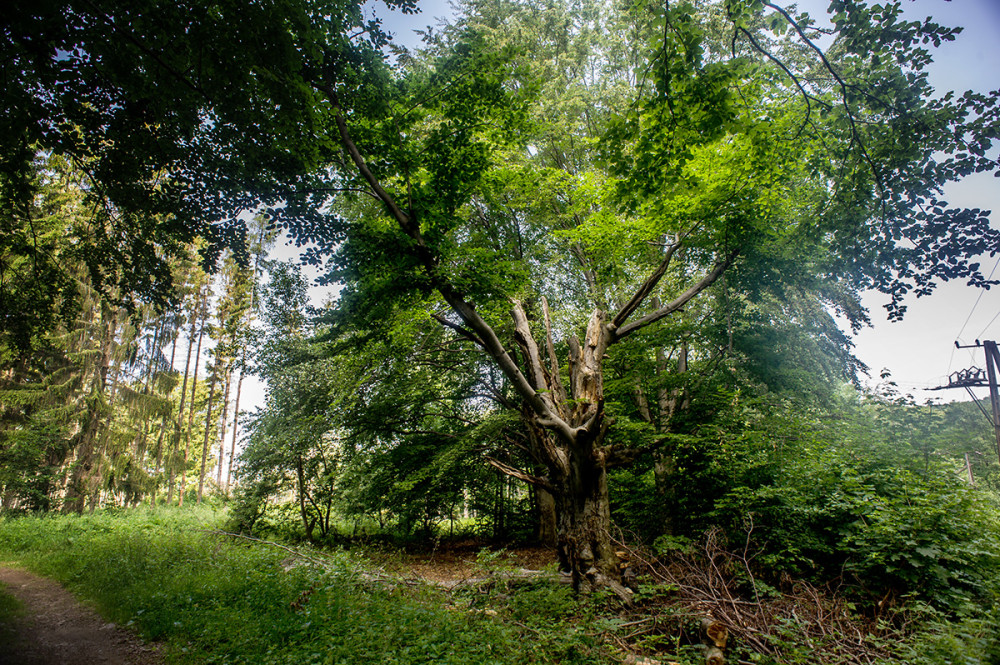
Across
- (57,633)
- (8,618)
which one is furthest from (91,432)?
(57,633)

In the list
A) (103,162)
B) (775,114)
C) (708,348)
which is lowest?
(708,348)

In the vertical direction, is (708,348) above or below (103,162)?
below

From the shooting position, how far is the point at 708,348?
907 cm

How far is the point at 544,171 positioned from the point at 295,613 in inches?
325

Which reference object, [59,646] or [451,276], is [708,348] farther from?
[59,646]

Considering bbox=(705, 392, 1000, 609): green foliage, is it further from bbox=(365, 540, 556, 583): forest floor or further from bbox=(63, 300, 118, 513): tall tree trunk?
bbox=(63, 300, 118, 513): tall tree trunk

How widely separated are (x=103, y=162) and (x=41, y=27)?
1797mm

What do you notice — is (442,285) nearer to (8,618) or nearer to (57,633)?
(57,633)

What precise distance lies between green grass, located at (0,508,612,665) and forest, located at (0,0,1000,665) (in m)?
0.05

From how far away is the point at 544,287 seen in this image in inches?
445

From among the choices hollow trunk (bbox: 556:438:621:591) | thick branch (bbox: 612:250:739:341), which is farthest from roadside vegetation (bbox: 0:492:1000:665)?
thick branch (bbox: 612:250:739:341)

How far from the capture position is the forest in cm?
344

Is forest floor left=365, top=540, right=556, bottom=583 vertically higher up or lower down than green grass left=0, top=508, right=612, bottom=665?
lower down

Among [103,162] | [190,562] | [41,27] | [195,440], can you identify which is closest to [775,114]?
[41,27]
